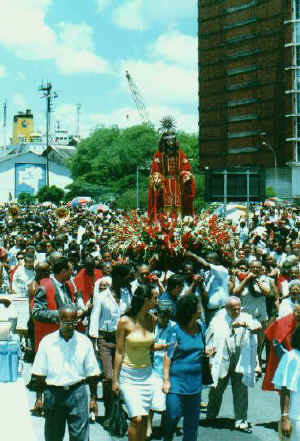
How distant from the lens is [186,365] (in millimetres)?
6840

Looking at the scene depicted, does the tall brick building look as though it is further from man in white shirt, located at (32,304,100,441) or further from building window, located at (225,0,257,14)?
man in white shirt, located at (32,304,100,441)

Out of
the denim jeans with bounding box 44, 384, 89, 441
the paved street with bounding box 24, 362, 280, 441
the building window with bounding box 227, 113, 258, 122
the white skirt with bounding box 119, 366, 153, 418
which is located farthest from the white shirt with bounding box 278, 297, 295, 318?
the building window with bounding box 227, 113, 258, 122

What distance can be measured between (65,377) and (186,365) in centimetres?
102

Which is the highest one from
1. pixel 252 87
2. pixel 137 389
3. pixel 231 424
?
pixel 252 87

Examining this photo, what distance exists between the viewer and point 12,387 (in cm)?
1022

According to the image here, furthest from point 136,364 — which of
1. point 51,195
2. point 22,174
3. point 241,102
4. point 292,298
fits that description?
point 22,174

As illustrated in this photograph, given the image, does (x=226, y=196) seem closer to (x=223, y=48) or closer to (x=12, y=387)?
(x=12, y=387)

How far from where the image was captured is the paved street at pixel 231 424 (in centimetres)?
807

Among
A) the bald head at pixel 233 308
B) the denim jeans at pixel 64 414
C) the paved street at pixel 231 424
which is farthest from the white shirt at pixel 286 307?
the denim jeans at pixel 64 414

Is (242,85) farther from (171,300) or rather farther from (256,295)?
(171,300)

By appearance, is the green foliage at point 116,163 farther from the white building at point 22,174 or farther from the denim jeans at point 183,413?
the denim jeans at point 183,413

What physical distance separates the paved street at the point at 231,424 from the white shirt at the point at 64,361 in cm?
162

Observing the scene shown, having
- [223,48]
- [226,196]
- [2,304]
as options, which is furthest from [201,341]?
[223,48]

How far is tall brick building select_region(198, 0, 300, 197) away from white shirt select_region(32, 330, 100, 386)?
236 feet
